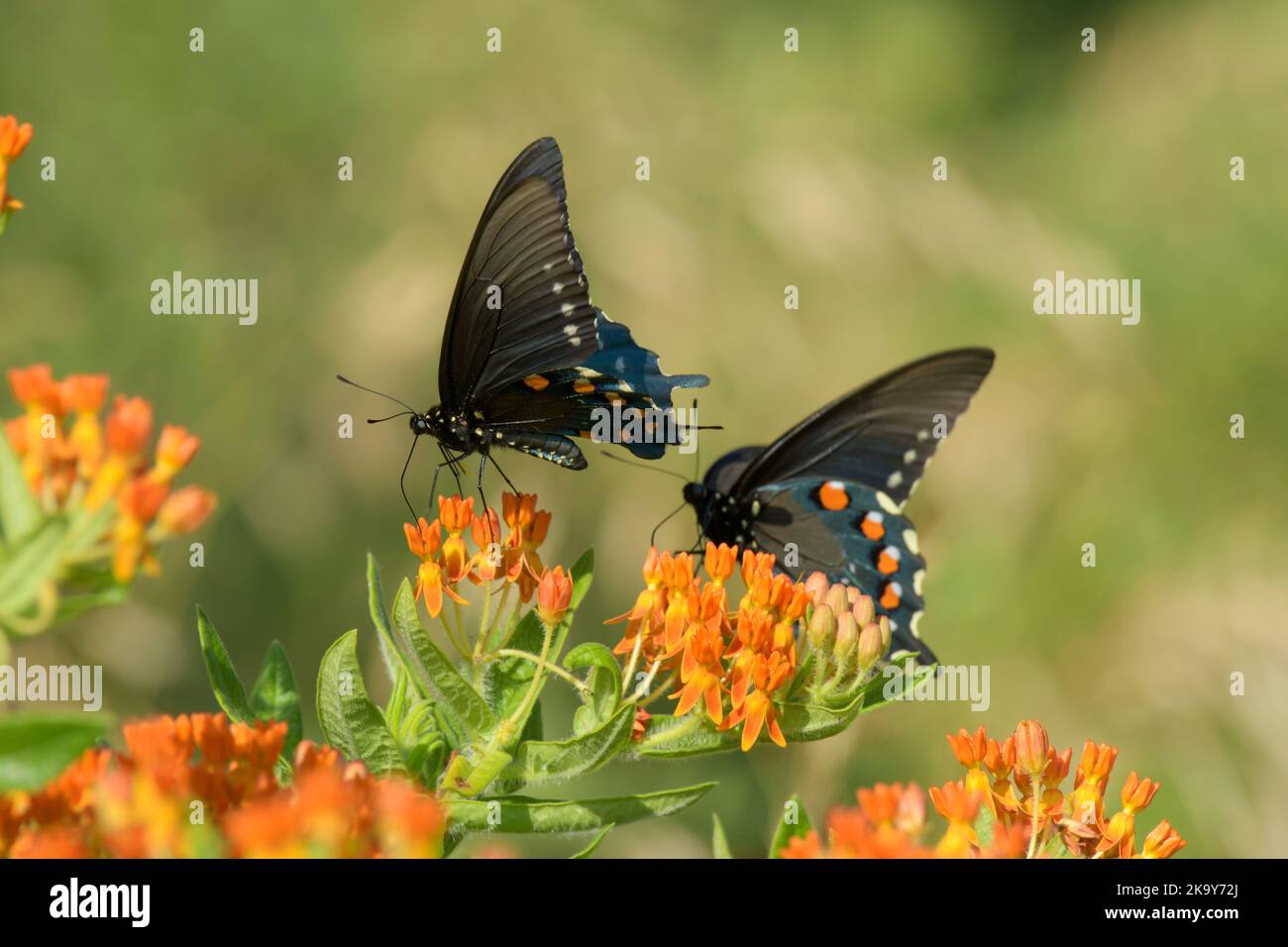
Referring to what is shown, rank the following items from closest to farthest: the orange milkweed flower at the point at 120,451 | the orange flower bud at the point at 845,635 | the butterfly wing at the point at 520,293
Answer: the orange milkweed flower at the point at 120,451 → the orange flower bud at the point at 845,635 → the butterfly wing at the point at 520,293

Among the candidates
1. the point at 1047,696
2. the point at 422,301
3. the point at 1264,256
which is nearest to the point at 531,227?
the point at 422,301

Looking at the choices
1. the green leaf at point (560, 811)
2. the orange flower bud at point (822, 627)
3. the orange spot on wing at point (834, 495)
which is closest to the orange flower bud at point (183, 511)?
the green leaf at point (560, 811)

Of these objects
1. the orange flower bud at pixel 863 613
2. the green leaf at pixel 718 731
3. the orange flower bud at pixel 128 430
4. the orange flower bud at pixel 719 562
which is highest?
the orange flower bud at pixel 128 430

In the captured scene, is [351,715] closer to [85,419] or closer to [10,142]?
[85,419]

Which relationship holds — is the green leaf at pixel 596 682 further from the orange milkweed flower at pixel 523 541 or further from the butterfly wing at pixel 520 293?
the butterfly wing at pixel 520 293

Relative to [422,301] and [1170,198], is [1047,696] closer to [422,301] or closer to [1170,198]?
[422,301]

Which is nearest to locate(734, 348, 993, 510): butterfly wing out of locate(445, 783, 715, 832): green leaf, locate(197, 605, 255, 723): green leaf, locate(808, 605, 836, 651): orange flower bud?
locate(808, 605, 836, 651): orange flower bud

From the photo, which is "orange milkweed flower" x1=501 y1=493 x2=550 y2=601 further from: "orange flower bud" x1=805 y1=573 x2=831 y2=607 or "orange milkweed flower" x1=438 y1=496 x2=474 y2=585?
"orange flower bud" x1=805 y1=573 x2=831 y2=607
